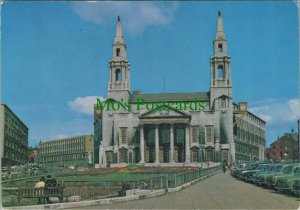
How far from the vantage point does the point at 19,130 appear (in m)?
110

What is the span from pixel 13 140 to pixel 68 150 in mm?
75336

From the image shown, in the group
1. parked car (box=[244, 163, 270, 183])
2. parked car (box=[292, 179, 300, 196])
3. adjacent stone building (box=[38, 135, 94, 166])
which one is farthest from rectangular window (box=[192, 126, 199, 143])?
parked car (box=[292, 179, 300, 196])

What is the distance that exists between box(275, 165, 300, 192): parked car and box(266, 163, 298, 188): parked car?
583 millimetres

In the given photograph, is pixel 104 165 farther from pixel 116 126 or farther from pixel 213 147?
pixel 213 147

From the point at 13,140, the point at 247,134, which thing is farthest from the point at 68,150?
the point at 13,140

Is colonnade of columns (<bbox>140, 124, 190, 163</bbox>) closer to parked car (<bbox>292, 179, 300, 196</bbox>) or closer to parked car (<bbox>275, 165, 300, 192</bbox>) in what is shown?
parked car (<bbox>275, 165, 300, 192</bbox>)

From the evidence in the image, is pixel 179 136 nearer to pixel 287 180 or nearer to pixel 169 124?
pixel 169 124

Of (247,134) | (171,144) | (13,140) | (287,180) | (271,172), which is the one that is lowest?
(287,180)

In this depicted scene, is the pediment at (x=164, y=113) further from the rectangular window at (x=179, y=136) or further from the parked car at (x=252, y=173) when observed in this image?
the parked car at (x=252, y=173)

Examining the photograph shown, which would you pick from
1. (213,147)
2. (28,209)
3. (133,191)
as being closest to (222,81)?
(213,147)

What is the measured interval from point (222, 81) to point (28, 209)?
98844mm

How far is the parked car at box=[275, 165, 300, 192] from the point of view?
23.5m

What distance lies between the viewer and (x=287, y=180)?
78.6ft

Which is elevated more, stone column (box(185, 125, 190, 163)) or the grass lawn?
stone column (box(185, 125, 190, 163))
